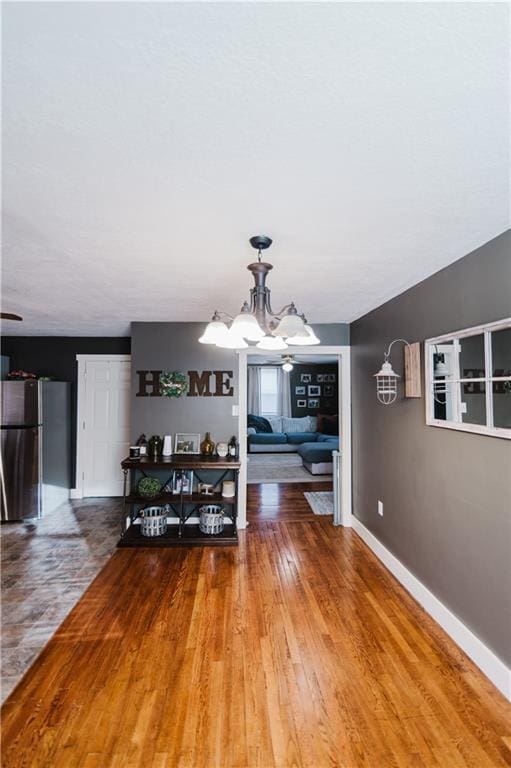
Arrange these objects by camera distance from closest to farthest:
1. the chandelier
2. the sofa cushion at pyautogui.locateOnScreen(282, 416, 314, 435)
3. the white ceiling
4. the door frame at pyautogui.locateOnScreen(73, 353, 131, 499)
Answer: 1. the white ceiling
2. the chandelier
3. the door frame at pyautogui.locateOnScreen(73, 353, 131, 499)
4. the sofa cushion at pyautogui.locateOnScreen(282, 416, 314, 435)

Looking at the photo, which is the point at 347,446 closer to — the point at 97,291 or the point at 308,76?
the point at 97,291

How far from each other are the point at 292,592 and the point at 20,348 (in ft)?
15.9

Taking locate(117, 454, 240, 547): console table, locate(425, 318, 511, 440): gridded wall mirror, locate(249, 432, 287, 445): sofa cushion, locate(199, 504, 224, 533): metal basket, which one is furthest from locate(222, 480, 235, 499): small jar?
locate(249, 432, 287, 445): sofa cushion

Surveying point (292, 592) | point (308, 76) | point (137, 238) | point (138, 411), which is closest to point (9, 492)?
point (138, 411)

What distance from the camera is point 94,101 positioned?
106cm

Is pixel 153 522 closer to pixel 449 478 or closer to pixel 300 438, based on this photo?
→ pixel 449 478

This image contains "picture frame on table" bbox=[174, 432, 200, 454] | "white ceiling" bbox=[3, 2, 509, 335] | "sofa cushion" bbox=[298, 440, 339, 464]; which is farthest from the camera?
"sofa cushion" bbox=[298, 440, 339, 464]

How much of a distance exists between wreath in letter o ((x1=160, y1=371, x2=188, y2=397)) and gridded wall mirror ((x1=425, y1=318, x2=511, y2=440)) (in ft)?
8.39

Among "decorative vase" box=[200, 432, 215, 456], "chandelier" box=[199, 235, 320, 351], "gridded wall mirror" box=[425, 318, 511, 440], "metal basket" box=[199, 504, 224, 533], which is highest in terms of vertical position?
"chandelier" box=[199, 235, 320, 351]

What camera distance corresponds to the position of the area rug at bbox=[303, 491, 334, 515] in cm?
477

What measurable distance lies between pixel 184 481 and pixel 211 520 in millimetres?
525

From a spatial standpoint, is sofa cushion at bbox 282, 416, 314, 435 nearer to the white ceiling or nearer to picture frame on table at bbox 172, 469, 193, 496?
picture frame on table at bbox 172, 469, 193, 496

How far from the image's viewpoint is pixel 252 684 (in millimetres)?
1942

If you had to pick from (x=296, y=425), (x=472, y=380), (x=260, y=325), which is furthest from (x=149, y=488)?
(x=296, y=425)
